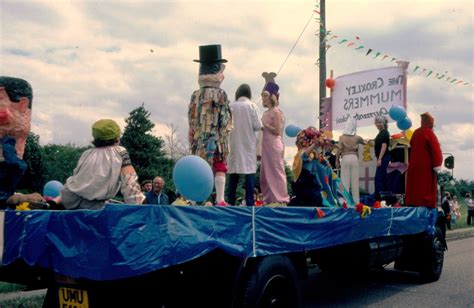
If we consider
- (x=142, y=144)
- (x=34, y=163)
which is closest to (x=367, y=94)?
(x=142, y=144)

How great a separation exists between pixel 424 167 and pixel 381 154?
819 millimetres

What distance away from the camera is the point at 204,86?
5953mm

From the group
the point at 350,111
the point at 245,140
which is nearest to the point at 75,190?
the point at 245,140

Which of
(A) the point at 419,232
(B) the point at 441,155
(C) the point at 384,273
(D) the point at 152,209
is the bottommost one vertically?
(C) the point at 384,273

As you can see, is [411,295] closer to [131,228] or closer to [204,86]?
[204,86]

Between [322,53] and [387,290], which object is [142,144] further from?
[387,290]

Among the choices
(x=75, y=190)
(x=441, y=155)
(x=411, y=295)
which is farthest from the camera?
(x=441, y=155)

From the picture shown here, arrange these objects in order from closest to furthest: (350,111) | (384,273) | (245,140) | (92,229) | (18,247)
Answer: (92,229)
(18,247)
(245,140)
(384,273)
(350,111)

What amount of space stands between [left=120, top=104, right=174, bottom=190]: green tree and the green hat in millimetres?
23879

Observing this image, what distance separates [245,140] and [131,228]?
321 cm

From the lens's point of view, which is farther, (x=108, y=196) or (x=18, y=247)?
(x=108, y=196)

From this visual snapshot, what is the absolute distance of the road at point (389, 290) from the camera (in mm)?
7262

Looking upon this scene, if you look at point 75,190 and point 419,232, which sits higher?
point 75,190

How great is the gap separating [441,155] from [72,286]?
21.8 feet
